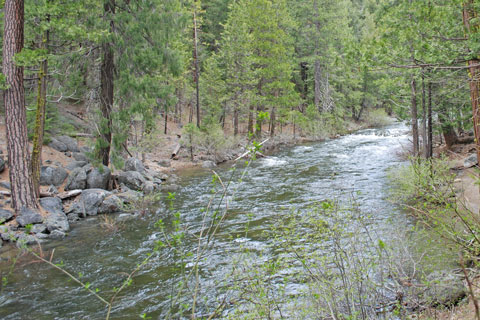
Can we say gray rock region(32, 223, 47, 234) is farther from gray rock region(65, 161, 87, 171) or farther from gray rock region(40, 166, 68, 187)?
gray rock region(65, 161, 87, 171)

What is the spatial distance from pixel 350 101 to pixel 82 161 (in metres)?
29.5

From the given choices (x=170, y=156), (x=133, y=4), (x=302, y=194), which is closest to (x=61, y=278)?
(x=302, y=194)

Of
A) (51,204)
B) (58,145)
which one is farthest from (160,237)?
(58,145)

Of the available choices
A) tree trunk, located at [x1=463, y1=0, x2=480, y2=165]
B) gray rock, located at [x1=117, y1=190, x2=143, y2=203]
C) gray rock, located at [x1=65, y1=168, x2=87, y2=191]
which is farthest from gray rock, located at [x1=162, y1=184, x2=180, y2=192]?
tree trunk, located at [x1=463, y1=0, x2=480, y2=165]

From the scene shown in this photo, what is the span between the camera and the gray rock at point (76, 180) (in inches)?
428

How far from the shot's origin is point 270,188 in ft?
38.9

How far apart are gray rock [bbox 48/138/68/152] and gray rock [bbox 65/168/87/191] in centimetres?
355

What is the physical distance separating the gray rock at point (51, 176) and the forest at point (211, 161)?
43mm

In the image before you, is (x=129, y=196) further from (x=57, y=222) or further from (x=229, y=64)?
(x=229, y=64)

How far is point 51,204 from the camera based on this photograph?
363 inches

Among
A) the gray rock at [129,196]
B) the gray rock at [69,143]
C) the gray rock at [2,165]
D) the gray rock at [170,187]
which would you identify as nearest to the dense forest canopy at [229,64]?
the gray rock at [69,143]

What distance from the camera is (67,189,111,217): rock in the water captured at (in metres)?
9.61

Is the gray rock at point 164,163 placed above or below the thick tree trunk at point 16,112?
below

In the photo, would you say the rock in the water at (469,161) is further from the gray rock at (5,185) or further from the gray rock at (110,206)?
the gray rock at (5,185)
